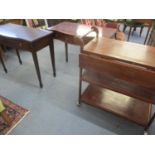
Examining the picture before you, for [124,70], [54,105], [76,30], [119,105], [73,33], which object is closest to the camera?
[124,70]

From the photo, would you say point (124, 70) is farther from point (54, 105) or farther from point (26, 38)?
point (26, 38)

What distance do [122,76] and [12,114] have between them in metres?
1.22

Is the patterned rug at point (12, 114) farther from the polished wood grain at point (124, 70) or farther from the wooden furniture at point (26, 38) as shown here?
the polished wood grain at point (124, 70)

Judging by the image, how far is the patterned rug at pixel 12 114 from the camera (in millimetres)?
1495

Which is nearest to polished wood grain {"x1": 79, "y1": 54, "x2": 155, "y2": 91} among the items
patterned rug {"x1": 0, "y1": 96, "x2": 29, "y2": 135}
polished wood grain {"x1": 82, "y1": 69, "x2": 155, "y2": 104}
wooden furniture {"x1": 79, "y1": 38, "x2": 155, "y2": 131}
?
wooden furniture {"x1": 79, "y1": 38, "x2": 155, "y2": 131}

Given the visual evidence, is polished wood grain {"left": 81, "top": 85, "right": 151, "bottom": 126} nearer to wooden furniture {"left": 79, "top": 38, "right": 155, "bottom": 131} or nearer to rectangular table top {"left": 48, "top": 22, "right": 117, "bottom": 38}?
wooden furniture {"left": 79, "top": 38, "right": 155, "bottom": 131}

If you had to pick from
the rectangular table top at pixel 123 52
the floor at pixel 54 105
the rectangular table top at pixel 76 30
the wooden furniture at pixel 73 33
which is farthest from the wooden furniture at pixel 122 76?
the rectangular table top at pixel 76 30

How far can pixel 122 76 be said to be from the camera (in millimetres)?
1214

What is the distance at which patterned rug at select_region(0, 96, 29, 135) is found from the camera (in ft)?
4.90

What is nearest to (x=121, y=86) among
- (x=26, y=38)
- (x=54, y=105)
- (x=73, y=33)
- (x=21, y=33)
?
(x=54, y=105)

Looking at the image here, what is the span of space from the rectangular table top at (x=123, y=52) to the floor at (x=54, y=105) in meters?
0.72

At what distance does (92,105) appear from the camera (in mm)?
1615
